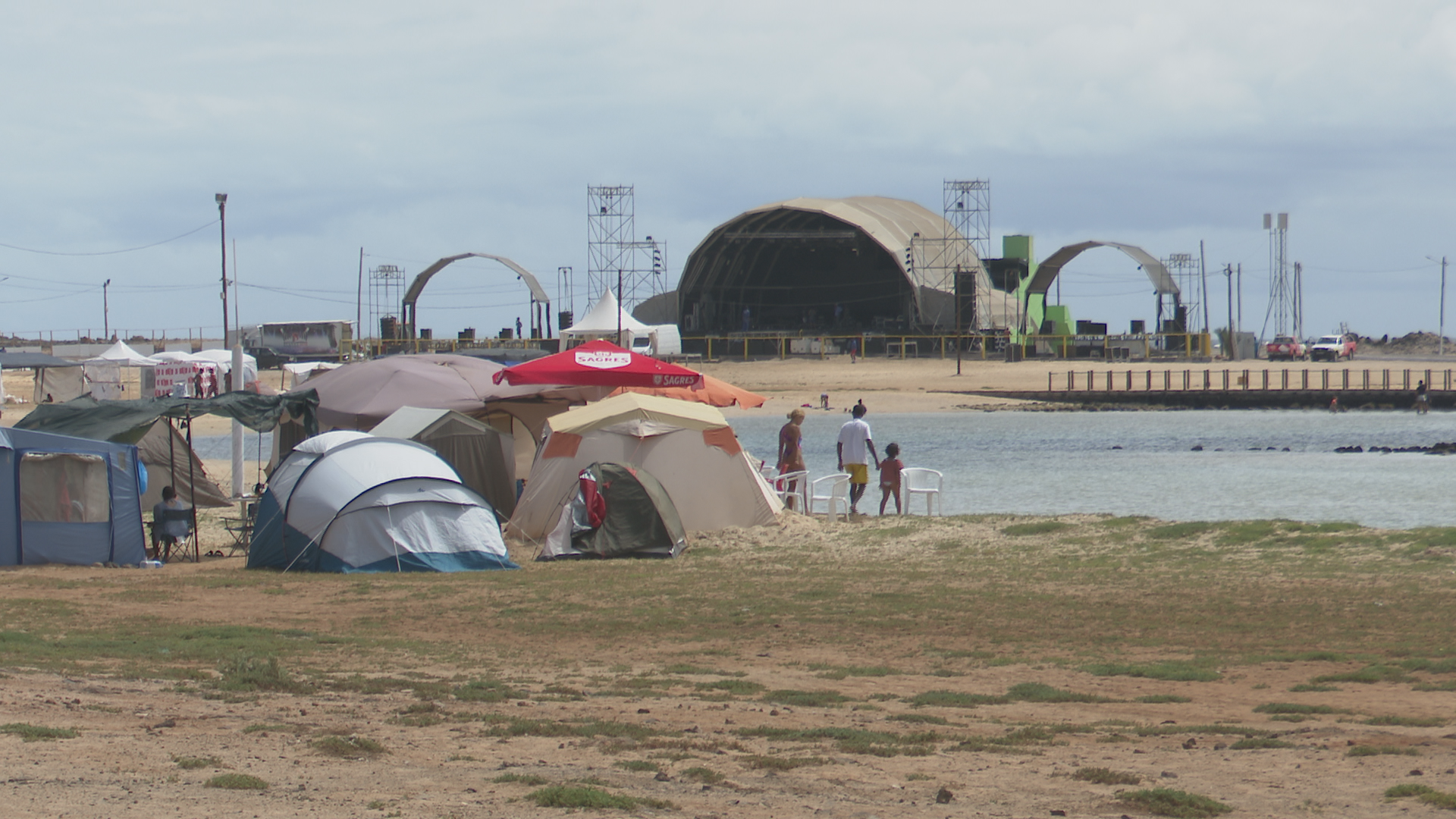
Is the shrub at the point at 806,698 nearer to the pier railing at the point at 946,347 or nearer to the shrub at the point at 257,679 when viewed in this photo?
the shrub at the point at 257,679

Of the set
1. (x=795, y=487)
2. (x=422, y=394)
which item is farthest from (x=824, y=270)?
(x=795, y=487)

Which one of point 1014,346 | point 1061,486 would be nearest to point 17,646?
point 1061,486

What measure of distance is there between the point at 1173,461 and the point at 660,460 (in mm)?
24391

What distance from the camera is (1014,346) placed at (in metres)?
73.9

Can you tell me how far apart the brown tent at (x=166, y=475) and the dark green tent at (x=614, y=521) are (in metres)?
7.91

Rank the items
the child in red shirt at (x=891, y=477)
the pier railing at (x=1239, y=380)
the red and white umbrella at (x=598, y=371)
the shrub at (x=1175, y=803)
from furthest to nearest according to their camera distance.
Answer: the pier railing at (x=1239, y=380), the child in red shirt at (x=891, y=477), the red and white umbrella at (x=598, y=371), the shrub at (x=1175, y=803)

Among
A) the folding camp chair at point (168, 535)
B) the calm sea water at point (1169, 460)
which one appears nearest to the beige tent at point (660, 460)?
the folding camp chair at point (168, 535)

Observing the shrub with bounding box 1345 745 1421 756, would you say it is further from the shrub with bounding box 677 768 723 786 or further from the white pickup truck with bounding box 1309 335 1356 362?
the white pickup truck with bounding box 1309 335 1356 362

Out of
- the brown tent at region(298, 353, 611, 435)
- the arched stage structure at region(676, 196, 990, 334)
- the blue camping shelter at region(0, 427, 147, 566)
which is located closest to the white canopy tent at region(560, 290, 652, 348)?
the arched stage structure at region(676, 196, 990, 334)

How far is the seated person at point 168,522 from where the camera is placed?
712 inches

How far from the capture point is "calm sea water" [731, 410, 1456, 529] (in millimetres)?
27375

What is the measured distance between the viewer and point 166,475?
23.8m

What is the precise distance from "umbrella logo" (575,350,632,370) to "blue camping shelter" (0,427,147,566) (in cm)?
597

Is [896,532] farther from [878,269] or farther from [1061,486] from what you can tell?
[878,269]
